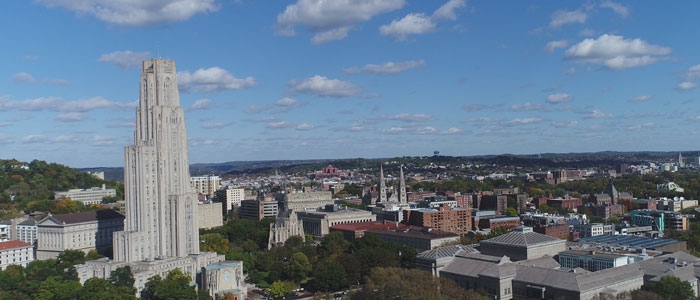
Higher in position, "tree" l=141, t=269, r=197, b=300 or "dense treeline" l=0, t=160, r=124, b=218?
"dense treeline" l=0, t=160, r=124, b=218

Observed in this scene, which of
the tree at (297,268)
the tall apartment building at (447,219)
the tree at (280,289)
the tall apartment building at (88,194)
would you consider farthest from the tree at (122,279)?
the tall apartment building at (88,194)

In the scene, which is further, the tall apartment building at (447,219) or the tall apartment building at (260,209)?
the tall apartment building at (260,209)

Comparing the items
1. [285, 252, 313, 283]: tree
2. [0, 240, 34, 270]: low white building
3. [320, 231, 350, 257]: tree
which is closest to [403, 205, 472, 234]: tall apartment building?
[320, 231, 350, 257]: tree

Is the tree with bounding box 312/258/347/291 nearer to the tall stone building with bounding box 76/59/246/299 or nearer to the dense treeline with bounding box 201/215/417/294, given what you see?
the dense treeline with bounding box 201/215/417/294

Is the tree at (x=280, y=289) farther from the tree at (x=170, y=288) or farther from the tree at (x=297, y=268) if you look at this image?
the tree at (x=170, y=288)

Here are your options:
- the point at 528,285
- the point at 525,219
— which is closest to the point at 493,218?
the point at 525,219

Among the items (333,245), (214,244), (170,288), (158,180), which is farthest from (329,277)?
(214,244)
